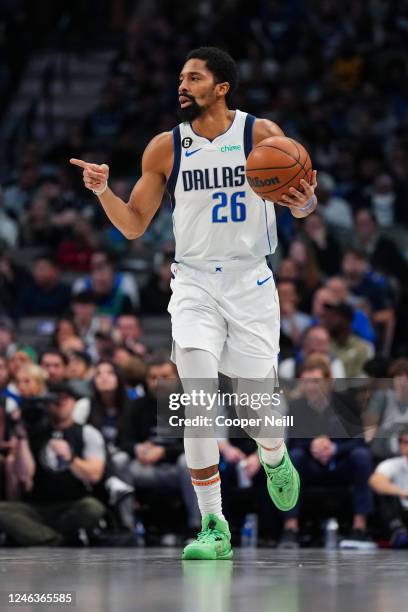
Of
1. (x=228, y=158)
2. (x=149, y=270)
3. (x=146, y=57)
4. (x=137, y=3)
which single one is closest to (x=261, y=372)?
(x=228, y=158)

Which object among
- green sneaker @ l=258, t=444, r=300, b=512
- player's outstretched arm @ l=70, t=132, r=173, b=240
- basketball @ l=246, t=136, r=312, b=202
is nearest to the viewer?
basketball @ l=246, t=136, r=312, b=202

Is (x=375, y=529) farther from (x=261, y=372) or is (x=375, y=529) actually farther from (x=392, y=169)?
(x=392, y=169)

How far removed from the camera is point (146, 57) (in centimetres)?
1866

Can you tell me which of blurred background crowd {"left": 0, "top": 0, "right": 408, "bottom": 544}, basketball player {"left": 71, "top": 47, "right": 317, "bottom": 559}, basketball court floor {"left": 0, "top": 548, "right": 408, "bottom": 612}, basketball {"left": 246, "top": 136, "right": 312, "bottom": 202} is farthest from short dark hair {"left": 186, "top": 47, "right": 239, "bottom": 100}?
blurred background crowd {"left": 0, "top": 0, "right": 408, "bottom": 544}

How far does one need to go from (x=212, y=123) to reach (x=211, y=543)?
7.11 ft

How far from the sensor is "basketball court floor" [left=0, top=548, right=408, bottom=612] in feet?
14.4

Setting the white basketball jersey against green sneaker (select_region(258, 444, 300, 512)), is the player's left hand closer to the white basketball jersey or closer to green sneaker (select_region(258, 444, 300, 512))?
the white basketball jersey

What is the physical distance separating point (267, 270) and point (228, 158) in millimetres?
620

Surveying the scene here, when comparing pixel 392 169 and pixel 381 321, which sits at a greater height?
pixel 392 169

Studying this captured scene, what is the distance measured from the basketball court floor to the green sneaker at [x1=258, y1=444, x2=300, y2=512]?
0.32m

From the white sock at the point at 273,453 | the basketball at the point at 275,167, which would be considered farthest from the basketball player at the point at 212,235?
the white sock at the point at 273,453

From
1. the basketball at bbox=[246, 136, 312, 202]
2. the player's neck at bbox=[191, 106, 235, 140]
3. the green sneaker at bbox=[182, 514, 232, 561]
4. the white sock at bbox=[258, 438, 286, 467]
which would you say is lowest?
the green sneaker at bbox=[182, 514, 232, 561]

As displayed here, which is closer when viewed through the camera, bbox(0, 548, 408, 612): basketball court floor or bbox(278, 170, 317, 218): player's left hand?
bbox(0, 548, 408, 612): basketball court floor

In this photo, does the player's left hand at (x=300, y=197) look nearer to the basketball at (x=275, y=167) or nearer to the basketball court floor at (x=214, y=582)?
the basketball at (x=275, y=167)
